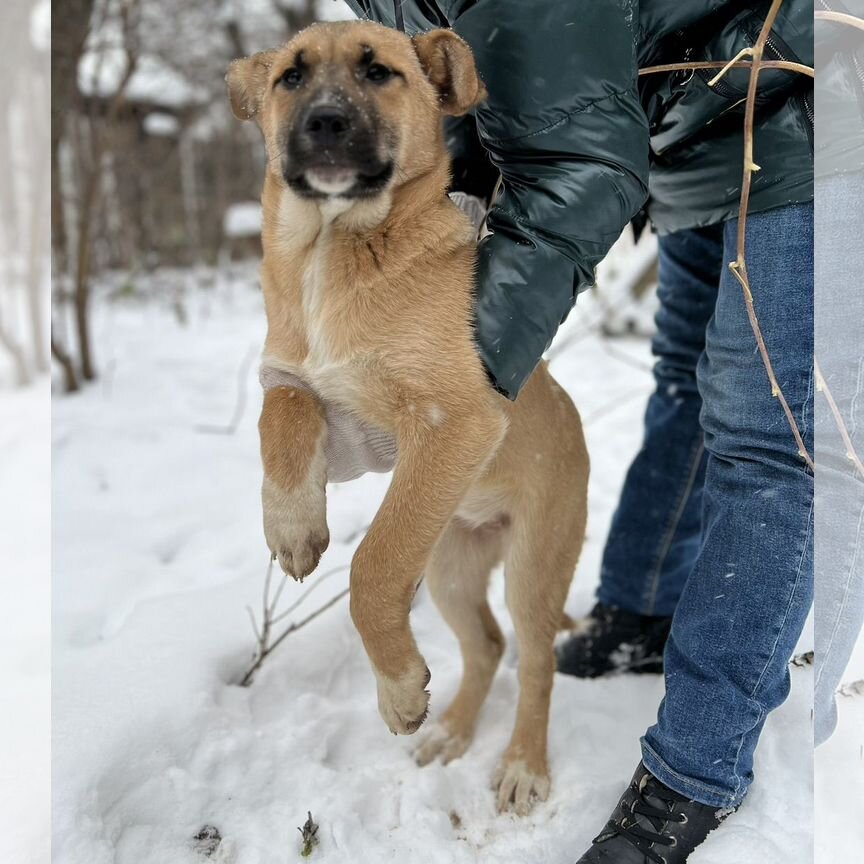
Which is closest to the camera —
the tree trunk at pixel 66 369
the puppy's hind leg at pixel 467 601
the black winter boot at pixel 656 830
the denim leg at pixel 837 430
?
the denim leg at pixel 837 430

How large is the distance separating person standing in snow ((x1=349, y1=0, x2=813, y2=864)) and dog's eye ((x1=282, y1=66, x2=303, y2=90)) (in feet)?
1.12

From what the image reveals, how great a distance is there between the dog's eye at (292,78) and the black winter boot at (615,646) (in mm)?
1850

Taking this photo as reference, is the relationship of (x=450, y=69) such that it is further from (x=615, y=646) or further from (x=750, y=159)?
(x=615, y=646)

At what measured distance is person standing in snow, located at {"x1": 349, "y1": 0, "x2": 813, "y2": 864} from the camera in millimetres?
1496

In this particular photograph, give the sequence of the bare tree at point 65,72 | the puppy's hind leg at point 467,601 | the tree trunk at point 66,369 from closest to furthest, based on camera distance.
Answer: the puppy's hind leg at point 467,601
the bare tree at point 65,72
the tree trunk at point 66,369

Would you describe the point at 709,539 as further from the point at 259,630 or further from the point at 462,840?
the point at 259,630

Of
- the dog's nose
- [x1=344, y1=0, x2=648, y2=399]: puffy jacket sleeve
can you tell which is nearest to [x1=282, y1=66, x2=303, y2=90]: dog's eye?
the dog's nose

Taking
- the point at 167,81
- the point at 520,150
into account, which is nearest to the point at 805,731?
the point at 520,150

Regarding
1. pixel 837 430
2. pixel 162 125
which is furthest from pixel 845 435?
pixel 162 125

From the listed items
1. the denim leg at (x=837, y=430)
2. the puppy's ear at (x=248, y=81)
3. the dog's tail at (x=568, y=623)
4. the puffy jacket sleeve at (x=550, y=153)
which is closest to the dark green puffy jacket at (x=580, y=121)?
the puffy jacket sleeve at (x=550, y=153)

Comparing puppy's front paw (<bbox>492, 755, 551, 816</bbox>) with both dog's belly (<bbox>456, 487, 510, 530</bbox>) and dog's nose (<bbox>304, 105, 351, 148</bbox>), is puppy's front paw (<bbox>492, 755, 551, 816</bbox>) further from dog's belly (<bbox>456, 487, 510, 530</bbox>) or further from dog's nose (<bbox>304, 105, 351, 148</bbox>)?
dog's nose (<bbox>304, 105, 351, 148</bbox>)

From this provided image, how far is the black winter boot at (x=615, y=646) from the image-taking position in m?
2.52

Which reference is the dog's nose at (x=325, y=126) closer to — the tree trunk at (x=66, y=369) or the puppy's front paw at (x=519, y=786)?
the puppy's front paw at (x=519, y=786)

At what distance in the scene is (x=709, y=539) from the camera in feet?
5.69
